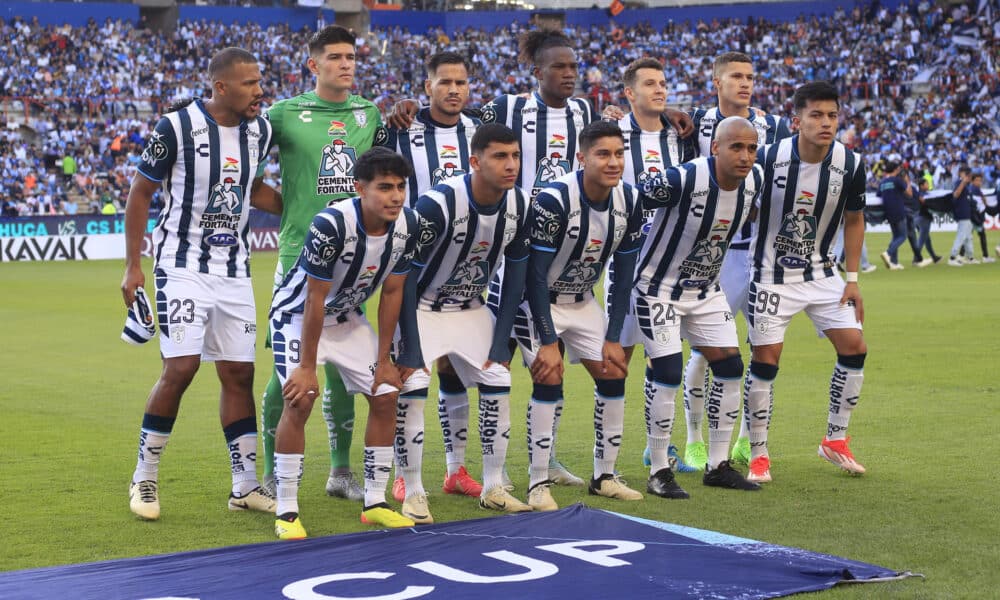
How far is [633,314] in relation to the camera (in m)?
7.44

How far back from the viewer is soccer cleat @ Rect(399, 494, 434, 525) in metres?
6.34

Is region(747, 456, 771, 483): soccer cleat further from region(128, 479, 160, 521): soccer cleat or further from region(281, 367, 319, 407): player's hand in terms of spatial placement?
region(128, 479, 160, 521): soccer cleat

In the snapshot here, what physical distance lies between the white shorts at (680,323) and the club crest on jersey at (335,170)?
1878 mm

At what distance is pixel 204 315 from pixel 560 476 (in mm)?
2376

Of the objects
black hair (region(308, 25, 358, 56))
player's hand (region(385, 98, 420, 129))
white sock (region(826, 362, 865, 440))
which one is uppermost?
black hair (region(308, 25, 358, 56))

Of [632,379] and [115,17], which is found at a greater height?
[115,17]

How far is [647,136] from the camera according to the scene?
25.7 ft

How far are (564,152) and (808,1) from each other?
152 ft

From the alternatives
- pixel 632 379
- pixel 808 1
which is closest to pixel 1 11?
pixel 808 1

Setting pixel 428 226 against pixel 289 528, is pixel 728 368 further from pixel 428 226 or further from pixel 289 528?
pixel 289 528

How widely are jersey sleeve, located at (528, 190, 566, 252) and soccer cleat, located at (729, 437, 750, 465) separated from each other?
87.9 inches

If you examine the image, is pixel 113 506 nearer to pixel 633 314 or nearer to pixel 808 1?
pixel 633 314

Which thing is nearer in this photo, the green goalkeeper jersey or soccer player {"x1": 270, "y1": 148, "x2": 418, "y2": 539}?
soccer player {"x1": 270, "y1": 148, "x2": 418, "y2": 539}

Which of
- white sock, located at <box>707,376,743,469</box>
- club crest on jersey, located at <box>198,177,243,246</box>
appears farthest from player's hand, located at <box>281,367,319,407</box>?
white sock, located at <box>707,376,743,469</box>
